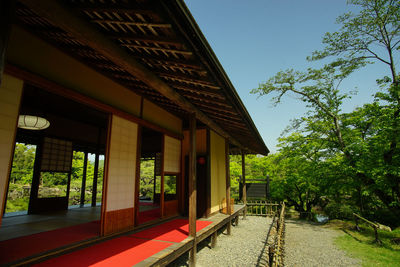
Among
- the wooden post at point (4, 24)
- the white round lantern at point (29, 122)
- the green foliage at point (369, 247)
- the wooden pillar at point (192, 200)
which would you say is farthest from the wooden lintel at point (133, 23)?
the green foliage at point (369, 247)

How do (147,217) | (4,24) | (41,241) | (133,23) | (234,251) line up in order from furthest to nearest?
(147,217) → (234,251) → (41,241) → (133,23) → (4,24)

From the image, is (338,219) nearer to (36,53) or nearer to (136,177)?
(136,177)

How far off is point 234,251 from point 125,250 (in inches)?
123

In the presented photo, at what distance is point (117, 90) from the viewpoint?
4.39 m

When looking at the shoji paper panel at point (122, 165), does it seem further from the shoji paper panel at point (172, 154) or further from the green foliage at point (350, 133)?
the green foliage at point (350, 133)

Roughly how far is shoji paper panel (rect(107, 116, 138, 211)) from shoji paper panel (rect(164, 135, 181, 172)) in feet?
4.46

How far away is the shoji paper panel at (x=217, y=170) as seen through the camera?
23.7 ft

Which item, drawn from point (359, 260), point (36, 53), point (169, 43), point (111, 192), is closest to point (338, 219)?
point (359, 260)

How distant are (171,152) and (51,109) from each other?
3784 millimetres

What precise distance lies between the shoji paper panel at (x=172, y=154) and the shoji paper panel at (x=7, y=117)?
12.2 ft

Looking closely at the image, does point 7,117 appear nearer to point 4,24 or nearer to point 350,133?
point 4,24

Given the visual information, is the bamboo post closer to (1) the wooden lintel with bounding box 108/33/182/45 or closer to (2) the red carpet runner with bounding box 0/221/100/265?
(2) the red carpet runner with bounding box 0/221/100/265

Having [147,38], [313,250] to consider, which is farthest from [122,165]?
[313,250]

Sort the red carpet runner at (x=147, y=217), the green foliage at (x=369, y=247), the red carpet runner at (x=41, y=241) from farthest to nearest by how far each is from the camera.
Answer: the green foliage at (x=369, y=247), the red carpet runner at (x=147, y=217), the red carpet runner at (x=41, y=241)
